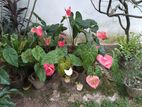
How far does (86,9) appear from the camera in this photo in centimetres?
471

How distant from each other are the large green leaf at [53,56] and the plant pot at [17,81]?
1.41ft

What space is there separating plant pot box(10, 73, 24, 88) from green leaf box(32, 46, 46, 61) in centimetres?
37

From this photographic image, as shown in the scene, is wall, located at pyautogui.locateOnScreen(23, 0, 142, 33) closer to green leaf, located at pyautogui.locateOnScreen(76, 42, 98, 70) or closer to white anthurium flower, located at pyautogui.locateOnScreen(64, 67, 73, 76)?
green leaf, located at pyautogui.locateOnScreen(76, 42, 98, 70)

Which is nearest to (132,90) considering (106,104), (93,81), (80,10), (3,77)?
(106,104)

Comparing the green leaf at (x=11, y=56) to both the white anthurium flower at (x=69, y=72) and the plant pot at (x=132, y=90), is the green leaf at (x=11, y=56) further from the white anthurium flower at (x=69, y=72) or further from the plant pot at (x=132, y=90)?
the plant pot at (x=132, y=90)

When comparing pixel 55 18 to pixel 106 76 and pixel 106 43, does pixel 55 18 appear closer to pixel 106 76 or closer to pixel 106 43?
pixel 106 43

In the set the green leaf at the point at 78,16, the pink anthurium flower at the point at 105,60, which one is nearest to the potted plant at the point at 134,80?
the pink anthurium flower at the point at 105,60

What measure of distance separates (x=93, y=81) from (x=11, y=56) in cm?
92

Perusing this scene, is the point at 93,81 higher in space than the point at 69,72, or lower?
lower

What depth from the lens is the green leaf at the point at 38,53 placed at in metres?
3.89

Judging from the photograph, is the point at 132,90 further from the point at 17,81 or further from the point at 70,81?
the point at 17,81

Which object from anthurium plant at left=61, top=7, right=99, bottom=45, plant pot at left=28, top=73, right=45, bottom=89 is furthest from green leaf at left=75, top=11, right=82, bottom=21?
plant pot at left=28, top=73, right=45, bottom=89

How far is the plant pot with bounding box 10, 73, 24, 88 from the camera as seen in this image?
13.4ft

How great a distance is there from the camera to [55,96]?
4113 mm
